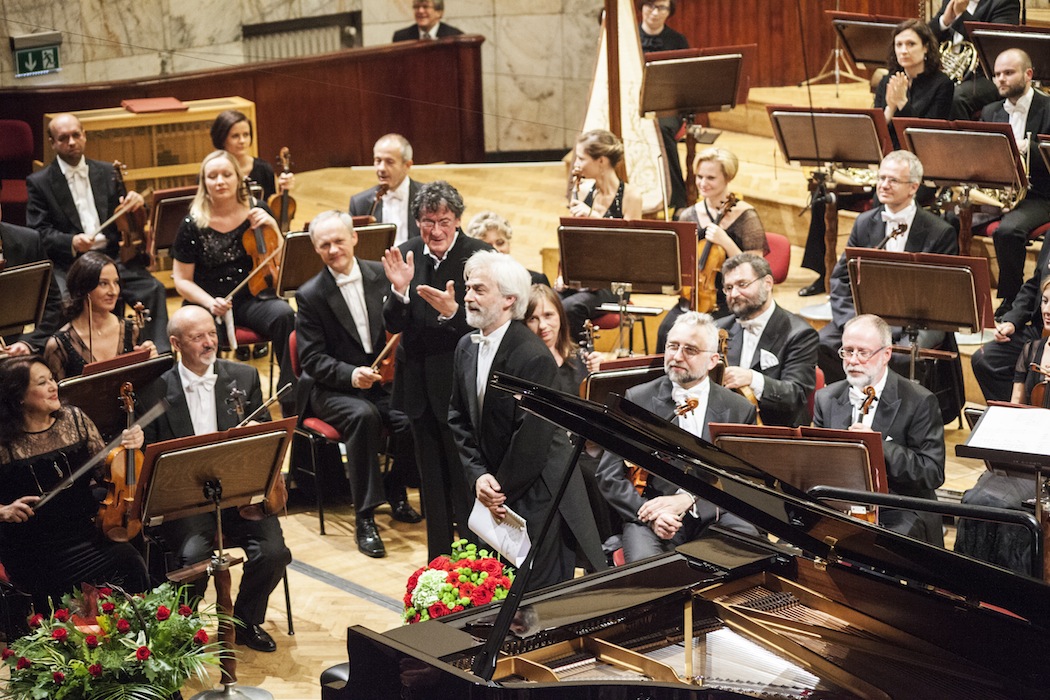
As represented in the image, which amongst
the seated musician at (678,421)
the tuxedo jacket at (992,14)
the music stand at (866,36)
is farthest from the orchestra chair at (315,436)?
the tuxedo jacket at (992,14)

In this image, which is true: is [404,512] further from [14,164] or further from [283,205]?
[14,164]

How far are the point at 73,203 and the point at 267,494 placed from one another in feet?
9.51

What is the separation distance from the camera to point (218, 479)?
13.5ft

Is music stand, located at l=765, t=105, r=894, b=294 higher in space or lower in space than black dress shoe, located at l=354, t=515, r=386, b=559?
higher

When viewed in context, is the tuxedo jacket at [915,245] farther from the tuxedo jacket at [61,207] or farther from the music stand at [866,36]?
the tuxedo jacket at [61,207]

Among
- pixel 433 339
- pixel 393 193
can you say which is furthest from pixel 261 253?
pixel 433 339

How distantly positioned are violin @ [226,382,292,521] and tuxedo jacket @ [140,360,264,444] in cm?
3

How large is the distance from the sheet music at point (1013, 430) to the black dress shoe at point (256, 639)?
7.71 feet

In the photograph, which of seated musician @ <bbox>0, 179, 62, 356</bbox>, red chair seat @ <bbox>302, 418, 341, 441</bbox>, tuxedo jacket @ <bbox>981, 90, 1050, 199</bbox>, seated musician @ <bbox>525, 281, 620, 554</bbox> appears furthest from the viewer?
tuxedo jacket @ <bbox>981, 90, 1050, 199</bbox>

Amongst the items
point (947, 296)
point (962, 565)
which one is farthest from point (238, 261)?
point (962, 565)

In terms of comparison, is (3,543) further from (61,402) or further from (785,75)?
(785,75)

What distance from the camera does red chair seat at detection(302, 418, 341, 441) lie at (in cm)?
527

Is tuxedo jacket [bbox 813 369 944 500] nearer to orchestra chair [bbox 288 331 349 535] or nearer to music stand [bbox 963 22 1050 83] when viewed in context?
orchestra chair [bbox 288 331 349 535]

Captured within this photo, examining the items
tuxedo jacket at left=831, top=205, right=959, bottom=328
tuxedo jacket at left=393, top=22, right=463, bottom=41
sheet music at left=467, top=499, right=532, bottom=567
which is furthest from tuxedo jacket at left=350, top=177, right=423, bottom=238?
tuxedo jacket at left=393, top=22, right=463, bottom=41
